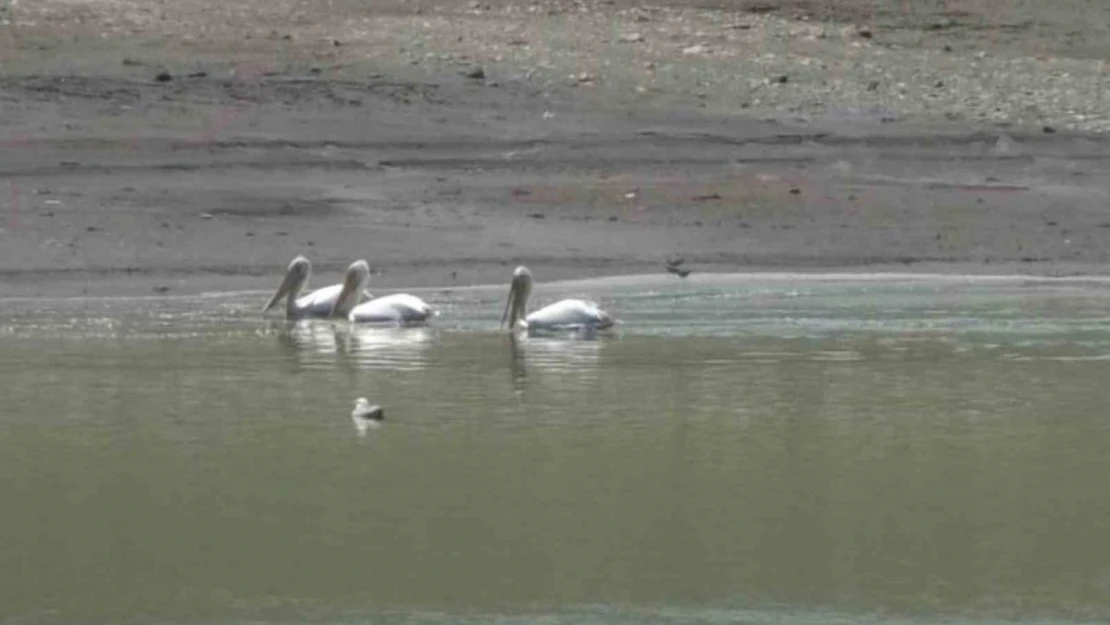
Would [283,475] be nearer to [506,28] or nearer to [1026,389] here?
[1026,389]

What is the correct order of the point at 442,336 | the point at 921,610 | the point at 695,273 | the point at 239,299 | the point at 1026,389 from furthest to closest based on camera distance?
the point at 695,273 → the point at 239,299 → the point at 442,336 → the point at 1026,389 → the point at 921,610

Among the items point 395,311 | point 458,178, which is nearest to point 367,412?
point 395,311

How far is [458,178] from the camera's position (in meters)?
17.8

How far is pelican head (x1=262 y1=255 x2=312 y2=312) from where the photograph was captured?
563 inches

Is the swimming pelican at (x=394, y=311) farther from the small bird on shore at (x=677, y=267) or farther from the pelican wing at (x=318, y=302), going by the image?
the small bird on shore at (x=677, y=267)

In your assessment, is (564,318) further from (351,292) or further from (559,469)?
(559,469)

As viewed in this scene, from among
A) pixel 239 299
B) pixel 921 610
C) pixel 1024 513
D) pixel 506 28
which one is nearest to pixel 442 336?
pixel 239 299

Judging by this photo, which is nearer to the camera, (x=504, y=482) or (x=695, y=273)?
(x=504, y=482)

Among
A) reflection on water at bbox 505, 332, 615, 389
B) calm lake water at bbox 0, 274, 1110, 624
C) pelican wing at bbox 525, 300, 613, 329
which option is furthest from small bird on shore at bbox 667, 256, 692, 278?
reflection on water at bbox 505, 332, 615, 389

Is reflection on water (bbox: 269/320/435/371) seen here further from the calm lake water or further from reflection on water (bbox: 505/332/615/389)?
reflection on water (bbox: 505/332/615/389)

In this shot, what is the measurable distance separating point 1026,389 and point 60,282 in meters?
5.65

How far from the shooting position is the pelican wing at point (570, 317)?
1325 centimetres

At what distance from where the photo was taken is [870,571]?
7629mm

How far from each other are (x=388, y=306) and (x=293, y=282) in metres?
0.88
